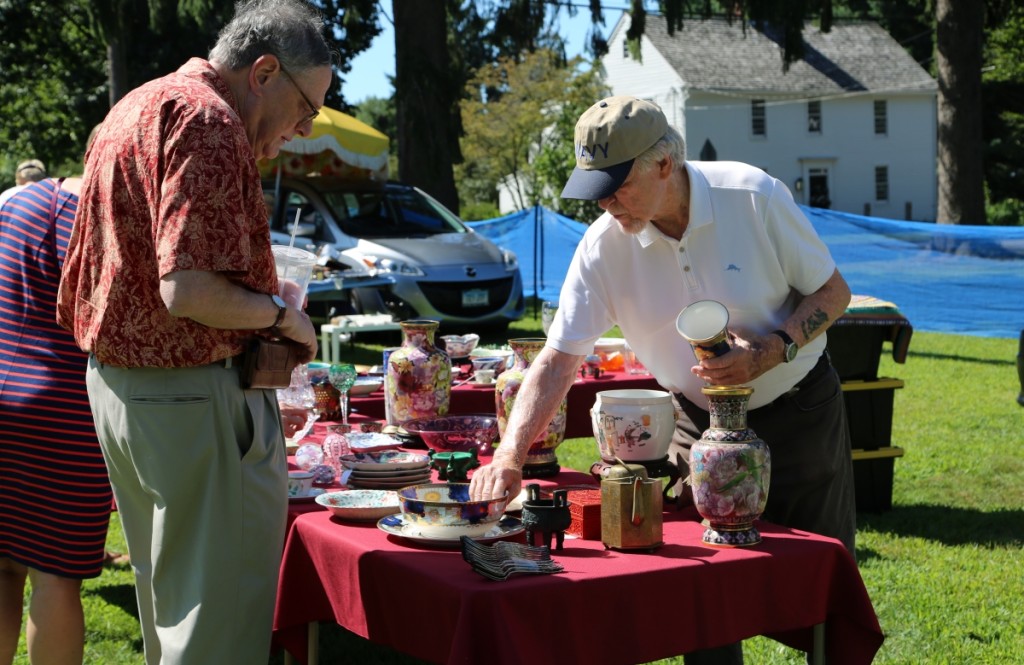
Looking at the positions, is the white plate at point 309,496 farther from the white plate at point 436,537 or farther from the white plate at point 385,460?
the white plate at point 436,537

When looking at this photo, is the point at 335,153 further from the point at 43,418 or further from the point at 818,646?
the point at 818,646

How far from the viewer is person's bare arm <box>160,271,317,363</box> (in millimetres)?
2080

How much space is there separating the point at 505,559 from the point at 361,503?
0.64 meters

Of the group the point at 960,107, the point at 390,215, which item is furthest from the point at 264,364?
the point at 960,107

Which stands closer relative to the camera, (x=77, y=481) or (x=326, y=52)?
(x=326, y=52)

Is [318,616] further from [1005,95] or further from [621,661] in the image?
[1005,95]

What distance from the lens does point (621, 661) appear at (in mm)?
2129

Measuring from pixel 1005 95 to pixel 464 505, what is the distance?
130 ft

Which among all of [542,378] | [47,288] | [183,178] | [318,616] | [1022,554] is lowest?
[1022,554]

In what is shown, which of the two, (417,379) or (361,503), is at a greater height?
(417,379)

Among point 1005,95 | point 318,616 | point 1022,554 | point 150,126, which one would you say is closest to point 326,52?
point 150,126

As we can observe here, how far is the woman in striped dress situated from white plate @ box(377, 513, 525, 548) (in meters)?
0.95

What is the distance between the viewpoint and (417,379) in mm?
3750

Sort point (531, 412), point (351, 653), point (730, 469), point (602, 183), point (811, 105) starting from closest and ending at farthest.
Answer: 1. point (730, 469)
2. point (602, 183)
3. point (531, 412)
4. point (351, 653)
5. point (811, 105)
